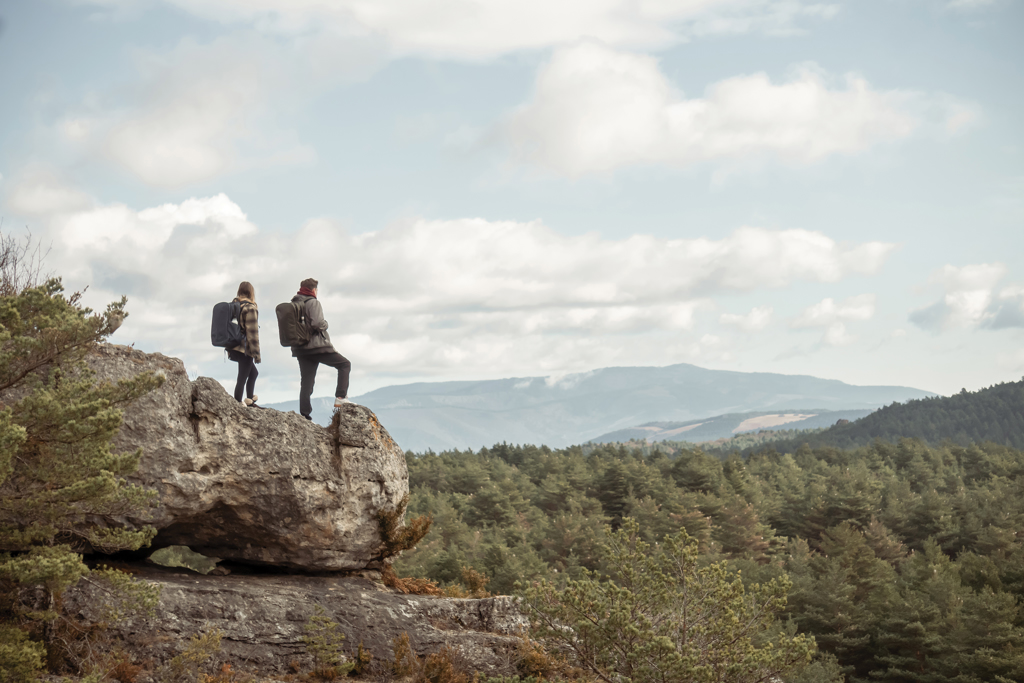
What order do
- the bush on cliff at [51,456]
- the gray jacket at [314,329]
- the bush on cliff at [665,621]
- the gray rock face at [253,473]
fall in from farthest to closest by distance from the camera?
the gray jacket at [314,329] → the bush on cliff at [665,621] → the gray rock face at [253,473] → the bush on cliff at [51,456]

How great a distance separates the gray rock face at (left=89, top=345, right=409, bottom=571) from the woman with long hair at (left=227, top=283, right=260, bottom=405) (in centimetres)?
53

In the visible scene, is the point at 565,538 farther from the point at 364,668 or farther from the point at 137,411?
the point at 137,411

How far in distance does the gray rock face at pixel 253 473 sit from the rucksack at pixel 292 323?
4.18 ft

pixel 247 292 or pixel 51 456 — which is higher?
pixel 247 292

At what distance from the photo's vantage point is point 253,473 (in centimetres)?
1198

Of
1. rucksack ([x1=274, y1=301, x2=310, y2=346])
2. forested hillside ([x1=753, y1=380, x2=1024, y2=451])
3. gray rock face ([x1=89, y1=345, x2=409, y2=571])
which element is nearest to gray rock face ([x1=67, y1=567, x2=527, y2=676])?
gray rock face ([x1=89, y1=345, x2=409, y2=571])

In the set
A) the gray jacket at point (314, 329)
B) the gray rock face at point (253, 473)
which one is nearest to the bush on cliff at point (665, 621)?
the gray rock face at point (253, 473)

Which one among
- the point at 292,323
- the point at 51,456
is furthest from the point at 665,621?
the point at 51,456

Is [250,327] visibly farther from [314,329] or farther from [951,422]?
[951,422]

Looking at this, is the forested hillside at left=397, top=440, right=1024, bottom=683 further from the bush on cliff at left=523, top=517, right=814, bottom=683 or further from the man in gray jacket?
the man in gray jacket

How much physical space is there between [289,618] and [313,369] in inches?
162

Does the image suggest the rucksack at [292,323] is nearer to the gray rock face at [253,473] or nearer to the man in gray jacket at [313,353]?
the man in gray jacket at [313,353]

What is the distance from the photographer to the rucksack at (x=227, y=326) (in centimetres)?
1209

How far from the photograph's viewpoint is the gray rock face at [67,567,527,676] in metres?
10.7
